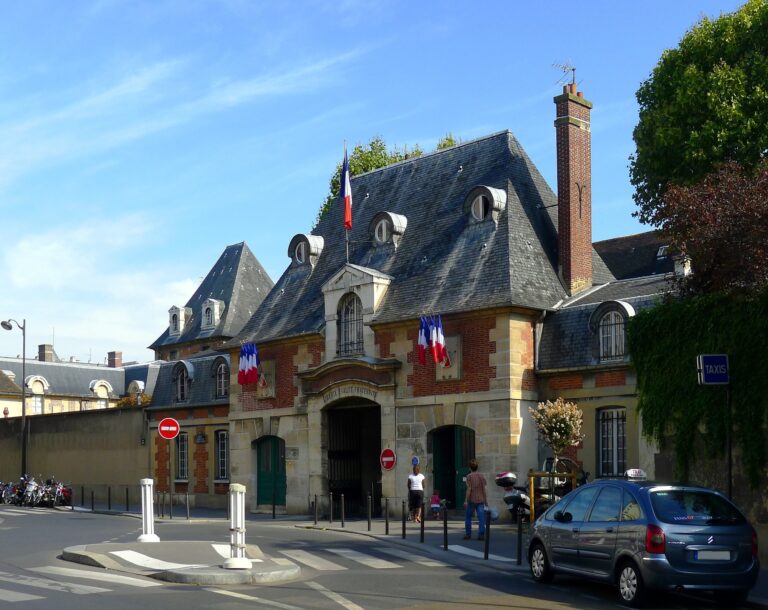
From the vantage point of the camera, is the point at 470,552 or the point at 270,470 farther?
the point at 270,470

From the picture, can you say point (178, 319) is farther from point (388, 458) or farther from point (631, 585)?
point (631, 585)

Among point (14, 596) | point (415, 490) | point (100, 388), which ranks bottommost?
point (14, 596)

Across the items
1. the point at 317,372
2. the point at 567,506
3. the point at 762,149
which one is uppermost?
the point at 762,149

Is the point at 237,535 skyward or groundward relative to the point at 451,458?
groundward

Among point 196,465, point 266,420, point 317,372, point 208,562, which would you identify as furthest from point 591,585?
point 196,465

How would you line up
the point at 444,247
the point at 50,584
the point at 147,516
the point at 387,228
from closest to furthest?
1. the point at 50,584
2. the point at 147,516
3. the point at 444,247
4. the point at 387,228

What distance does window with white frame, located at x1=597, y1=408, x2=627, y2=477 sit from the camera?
23562 millimetres

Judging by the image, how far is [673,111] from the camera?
94.2 feet

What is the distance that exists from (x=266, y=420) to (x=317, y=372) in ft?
10.4

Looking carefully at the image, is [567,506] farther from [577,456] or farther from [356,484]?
[356,484]

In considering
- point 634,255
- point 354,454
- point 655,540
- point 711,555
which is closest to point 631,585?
point 655,540

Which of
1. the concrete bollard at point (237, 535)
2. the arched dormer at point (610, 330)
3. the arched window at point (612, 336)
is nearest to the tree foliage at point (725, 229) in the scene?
the arched dormer at point (610, 330)

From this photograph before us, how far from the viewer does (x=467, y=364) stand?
83.5 ft

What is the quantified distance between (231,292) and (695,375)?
43.3 meters
